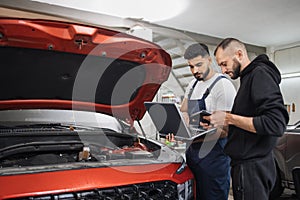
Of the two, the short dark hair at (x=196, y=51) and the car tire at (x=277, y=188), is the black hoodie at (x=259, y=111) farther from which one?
the car tire at (x=277, y=188)

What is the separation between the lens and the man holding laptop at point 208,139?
6.25 feet

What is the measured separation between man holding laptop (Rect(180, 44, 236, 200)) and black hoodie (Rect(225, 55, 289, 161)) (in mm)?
251

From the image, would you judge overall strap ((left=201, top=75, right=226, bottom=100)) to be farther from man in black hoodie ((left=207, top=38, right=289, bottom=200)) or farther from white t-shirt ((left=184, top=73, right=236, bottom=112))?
man in black hoodie ((left=207, top=38, right=289, bottom=200))

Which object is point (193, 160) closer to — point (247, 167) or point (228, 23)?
point (247, 167)

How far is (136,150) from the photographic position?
1.62 metres

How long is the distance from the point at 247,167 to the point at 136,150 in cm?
65

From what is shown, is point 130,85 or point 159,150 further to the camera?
point 130,85

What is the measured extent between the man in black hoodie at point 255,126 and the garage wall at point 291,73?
17.1 ft

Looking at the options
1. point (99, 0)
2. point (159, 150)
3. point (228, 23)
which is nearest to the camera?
point (159, 150)

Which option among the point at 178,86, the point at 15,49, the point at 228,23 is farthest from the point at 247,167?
the point at 178,86

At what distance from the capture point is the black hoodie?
149 cm

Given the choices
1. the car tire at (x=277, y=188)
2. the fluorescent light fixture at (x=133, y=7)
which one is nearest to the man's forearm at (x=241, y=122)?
the car tire at (x=277, y=188)

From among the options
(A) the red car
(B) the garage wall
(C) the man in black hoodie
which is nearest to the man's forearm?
(C) the man in black hoodie

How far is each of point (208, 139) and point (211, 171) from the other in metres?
0.22
